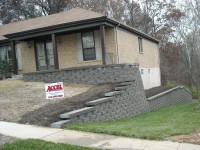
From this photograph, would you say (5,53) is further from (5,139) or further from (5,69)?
(5,139)

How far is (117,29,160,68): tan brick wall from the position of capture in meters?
22.0

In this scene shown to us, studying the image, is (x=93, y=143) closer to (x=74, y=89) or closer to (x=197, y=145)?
(x=197, y=145)

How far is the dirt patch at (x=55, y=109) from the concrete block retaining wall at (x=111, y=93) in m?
0.43

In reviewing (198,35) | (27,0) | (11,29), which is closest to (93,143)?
(198,35)

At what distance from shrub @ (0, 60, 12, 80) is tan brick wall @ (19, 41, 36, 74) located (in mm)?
1038

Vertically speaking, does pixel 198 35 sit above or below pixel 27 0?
below

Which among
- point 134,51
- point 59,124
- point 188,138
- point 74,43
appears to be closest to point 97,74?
point 74,43

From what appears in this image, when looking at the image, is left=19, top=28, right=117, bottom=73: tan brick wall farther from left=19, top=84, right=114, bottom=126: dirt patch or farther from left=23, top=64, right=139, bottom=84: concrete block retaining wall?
left=19, top=84, right=114, bottom=126: dirt patch

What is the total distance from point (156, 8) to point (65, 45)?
3008 centimetres

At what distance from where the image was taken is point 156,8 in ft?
162

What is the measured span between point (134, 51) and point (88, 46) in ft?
14.2

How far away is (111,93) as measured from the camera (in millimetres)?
13742

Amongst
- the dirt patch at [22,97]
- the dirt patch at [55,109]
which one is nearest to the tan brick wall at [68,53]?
the dirt patch at [22,97]

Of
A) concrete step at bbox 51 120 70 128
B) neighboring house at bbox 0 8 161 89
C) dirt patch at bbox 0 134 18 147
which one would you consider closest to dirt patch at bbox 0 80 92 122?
concrete step at bbox 51 120 70 128
